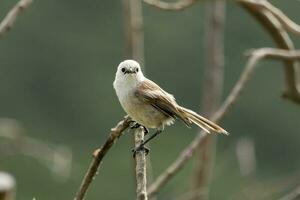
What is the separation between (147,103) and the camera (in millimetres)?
5227

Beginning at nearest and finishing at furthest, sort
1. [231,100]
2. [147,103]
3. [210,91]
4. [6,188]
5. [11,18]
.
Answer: [6,188] → [11,18] → [147,103] → [231,100] → [210,91]

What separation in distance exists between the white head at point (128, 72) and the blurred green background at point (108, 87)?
40.5ft

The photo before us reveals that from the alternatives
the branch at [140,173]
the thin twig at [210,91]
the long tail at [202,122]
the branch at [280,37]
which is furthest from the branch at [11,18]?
the thin twig at [210,91]

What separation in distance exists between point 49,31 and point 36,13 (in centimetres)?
67

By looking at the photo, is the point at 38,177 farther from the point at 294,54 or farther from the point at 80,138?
the point at 294,54

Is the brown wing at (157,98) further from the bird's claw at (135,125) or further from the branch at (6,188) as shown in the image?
the branch at (6,188)

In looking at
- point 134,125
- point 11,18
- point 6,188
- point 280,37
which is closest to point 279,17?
point 280,37

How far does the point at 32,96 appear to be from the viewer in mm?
27516

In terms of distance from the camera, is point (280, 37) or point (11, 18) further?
point (280, 37)

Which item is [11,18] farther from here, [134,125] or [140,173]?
[140,173]

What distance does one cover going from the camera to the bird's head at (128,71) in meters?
5.28

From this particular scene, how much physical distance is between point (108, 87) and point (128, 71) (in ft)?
71.2

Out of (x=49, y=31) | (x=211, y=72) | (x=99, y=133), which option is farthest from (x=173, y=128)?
(x=211, y=72)

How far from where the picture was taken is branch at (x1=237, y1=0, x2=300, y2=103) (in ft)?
18.9
